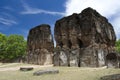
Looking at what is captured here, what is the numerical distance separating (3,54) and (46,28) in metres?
23.6

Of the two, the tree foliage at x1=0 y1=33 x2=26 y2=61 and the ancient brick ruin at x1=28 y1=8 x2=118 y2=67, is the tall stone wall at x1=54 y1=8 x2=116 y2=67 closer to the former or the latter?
the ancient brick ruin at x1=28 y1=8 x2=118 y2=67

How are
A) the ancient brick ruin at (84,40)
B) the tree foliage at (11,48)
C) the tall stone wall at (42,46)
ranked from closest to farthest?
the ancient brick ruin at (84,40)
the tall stone wall at (42,46)
the tree foliage at (11,48)

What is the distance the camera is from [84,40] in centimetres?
2817

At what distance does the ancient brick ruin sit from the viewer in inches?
1049

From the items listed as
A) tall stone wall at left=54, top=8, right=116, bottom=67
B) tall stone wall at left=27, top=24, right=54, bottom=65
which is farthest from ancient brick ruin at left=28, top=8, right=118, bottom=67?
tall stone wall at left=27, top=24, right=54, bottom=65

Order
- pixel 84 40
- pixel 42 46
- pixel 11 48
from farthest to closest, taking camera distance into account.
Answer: pixel 11 48 → pixel 42 46 → pixel 84 40

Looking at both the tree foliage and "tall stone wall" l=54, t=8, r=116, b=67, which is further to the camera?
the tree foliage

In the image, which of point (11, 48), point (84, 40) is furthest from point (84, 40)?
point (11, 48)

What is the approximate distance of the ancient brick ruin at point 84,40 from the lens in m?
26.7

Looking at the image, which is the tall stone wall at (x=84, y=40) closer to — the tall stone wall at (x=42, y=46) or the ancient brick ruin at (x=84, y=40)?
the ancient brick ruin at (x=84, y=40)

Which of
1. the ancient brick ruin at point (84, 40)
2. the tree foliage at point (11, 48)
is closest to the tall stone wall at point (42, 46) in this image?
the ancient brick ruin at point (84, 40)

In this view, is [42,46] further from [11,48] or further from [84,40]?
[11,48]

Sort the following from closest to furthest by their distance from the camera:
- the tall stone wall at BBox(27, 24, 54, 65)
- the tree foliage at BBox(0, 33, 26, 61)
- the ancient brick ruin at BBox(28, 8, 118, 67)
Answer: the ancient brick ruin at BBox(28, 8, 118, 67), the tall stone wall at BBox(27, 24, 54, 65), the tree foliage at BBox(0, 33, 26, 61)

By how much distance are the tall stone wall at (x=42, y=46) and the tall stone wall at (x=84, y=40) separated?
6.08 m
